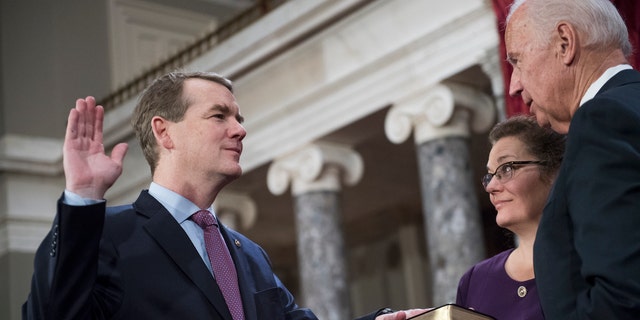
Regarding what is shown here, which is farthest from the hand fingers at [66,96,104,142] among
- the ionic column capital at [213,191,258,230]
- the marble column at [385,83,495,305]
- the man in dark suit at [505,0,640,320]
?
the ionic column capital at [213,191,258,230]

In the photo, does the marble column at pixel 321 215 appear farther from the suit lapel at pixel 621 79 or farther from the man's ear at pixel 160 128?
the suit lapel at pixel 621 79

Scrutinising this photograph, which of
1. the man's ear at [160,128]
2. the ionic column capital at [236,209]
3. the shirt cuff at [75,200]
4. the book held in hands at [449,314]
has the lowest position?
the book held in hands at [449,314]

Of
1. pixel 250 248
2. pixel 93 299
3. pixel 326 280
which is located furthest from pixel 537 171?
pixel 326 280

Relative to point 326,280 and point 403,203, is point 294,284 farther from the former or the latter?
point 326,280

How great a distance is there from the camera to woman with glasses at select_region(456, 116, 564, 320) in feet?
10.8

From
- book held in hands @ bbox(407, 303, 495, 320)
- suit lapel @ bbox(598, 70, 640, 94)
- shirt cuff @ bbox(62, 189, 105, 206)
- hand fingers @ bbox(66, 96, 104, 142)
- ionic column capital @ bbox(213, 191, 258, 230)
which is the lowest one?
book held in hands @ bbox(407, 303, 495, 320)

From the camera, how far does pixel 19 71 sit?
13.5 metres

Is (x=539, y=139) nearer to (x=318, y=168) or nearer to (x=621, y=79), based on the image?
(x=621, y=79)

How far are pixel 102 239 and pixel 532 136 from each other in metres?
1.45

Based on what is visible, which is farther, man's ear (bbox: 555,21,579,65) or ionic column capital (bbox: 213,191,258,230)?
ionic column capital (bbox: 213,191,258,230)

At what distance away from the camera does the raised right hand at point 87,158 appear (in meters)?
2.67

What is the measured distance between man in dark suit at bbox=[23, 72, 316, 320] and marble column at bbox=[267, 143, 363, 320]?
20.7 ft

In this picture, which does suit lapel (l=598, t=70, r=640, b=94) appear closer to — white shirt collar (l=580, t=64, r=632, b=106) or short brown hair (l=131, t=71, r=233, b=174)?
white shirt collar (l=580, t=64, r=632, b=106)

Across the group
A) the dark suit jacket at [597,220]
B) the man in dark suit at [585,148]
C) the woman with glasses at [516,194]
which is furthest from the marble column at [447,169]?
the dark suit jacket at [597,220]
